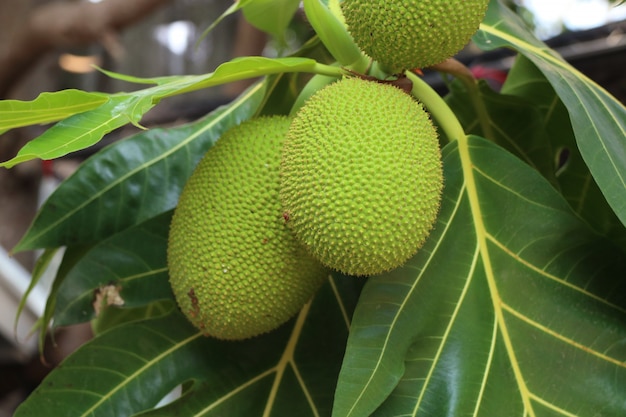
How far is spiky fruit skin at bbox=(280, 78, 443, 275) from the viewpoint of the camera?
479mm

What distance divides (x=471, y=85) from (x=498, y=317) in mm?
263

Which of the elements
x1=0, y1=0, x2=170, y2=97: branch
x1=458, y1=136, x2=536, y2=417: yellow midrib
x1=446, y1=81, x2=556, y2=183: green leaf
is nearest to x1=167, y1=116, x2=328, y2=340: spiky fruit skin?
x1=458, y1=136, x2=536, y2=417: yellow midrib

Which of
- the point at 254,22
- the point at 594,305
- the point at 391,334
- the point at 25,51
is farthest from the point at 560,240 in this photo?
the point at 25,51

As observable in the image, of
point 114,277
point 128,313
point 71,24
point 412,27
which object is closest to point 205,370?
point 114,277

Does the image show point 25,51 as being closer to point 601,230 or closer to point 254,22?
point 254,22

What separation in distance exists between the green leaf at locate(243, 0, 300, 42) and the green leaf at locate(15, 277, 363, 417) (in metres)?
0.29

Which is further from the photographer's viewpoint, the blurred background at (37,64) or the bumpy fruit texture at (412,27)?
the blurred background at (37,64)

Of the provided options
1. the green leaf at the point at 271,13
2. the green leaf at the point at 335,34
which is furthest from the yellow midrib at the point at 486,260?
the green leaf at the point at 271,13

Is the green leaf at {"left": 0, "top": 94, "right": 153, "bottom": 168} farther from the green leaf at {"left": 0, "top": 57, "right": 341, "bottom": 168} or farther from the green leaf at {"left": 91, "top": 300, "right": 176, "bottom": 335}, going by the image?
the green leaf at {"left": 91, "top": 300, "right": 176, "bottom": 335}

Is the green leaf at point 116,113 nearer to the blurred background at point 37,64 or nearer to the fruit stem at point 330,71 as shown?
the fruit stem at point 330,71

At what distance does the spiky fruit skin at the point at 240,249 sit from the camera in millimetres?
536

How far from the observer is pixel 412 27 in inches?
19.9

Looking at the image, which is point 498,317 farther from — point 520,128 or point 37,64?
point 37,64

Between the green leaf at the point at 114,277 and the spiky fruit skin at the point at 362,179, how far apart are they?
25 cm
